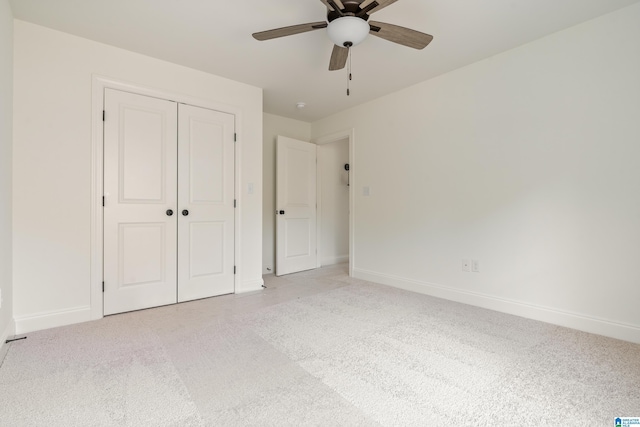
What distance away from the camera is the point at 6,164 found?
79.5 inches

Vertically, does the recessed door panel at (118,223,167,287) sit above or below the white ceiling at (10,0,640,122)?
below

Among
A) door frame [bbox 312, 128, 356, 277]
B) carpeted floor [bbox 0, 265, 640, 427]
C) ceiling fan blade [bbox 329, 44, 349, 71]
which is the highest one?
ceiling fan blade [bbox 329, 44, 349, 71]

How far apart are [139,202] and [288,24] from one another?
2.12 metres

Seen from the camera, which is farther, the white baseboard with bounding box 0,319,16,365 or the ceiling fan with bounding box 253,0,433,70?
the white baseboard with bounding box 0,319,16,365

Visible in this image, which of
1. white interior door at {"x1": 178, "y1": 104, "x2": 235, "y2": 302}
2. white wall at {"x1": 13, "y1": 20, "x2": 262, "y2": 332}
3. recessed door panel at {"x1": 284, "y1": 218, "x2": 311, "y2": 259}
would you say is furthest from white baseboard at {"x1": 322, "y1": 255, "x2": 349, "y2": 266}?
white wall at {"x1": 13, "y1": 20, "x2": 262, "y2": 332}

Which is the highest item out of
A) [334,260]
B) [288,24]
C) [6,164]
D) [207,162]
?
[288,24]

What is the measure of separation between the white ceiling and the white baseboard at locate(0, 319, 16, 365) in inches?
92.1

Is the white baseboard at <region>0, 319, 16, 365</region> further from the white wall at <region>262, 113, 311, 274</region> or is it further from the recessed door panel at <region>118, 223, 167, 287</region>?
the white wall at <region>262, 113, 311, 274</region>

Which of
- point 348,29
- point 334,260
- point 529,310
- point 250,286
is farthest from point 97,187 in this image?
point 529,310

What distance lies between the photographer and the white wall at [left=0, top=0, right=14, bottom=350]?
74.8 inches

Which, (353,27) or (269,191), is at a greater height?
(353,27)

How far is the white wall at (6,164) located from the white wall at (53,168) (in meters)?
0.09

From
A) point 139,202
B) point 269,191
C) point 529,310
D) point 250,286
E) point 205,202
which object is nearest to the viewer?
point 529,310

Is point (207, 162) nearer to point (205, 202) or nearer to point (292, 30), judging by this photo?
point (205, 202)
